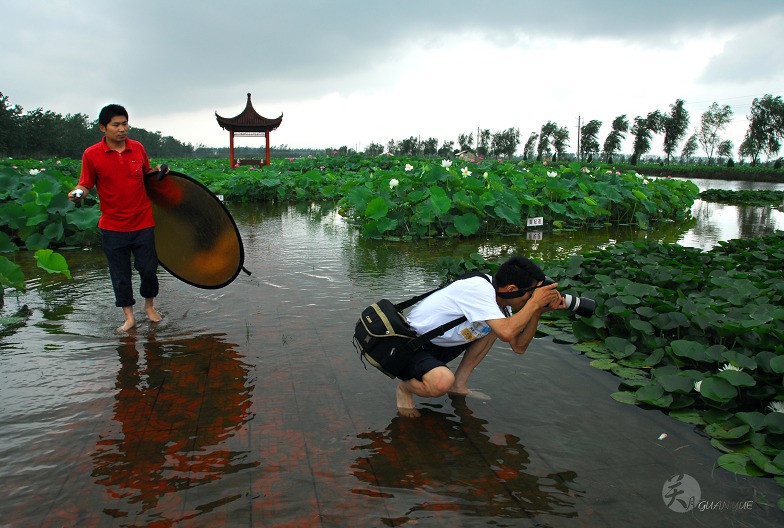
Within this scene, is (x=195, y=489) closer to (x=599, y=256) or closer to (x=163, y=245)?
(x=163, y=245)

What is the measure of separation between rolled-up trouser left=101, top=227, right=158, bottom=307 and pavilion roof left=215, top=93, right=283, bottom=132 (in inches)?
1038

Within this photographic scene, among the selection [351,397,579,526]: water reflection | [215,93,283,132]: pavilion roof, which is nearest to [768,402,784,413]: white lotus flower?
[351,397,579,526]: water reflection

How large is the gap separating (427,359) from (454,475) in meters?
0.58

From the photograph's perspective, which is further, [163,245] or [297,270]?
[297,270]

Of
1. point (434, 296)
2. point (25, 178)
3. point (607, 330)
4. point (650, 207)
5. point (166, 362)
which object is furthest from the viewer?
point (650, 207)

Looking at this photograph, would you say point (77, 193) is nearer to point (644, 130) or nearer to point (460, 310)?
point (460, 310)

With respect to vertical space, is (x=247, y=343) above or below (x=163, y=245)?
below

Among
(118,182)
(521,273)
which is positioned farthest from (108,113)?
(521,273)

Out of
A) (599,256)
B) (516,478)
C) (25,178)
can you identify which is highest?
(25,178)

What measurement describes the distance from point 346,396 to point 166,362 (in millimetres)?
1189

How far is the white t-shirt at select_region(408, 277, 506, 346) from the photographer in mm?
2600

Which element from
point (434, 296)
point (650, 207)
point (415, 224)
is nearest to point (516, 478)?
point (434, 296)

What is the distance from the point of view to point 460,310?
8.79 ft

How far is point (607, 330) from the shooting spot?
13.3 feet
